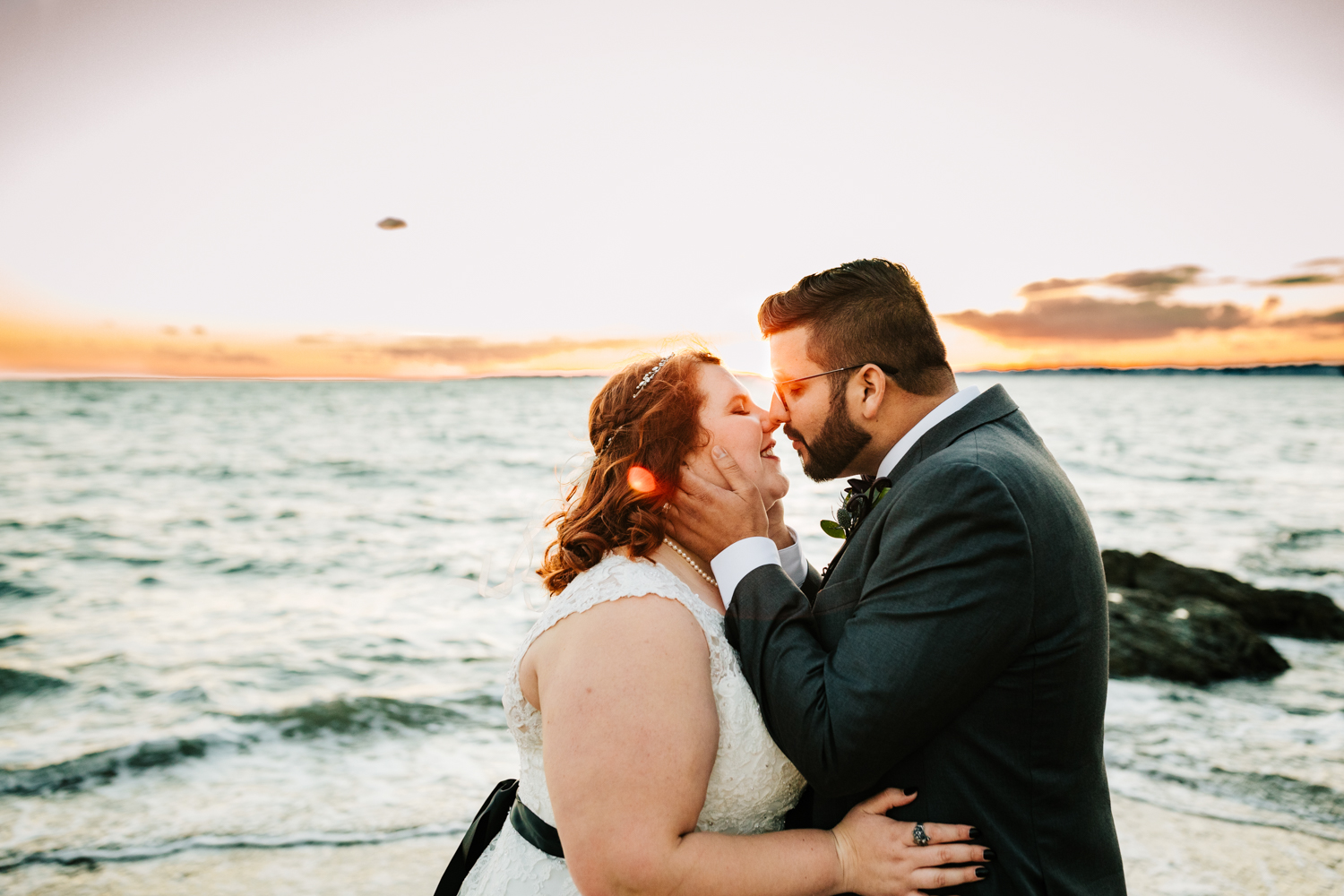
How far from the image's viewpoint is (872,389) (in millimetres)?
2855

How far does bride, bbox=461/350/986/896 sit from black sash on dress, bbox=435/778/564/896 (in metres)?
0.01

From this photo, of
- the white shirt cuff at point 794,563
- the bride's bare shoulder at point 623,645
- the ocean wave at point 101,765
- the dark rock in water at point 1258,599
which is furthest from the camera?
the dark rock in water at point 1258,599

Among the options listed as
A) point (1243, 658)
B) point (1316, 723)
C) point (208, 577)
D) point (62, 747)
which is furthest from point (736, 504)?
point (208, 577)

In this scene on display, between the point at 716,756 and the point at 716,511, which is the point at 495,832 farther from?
the point at 716,511

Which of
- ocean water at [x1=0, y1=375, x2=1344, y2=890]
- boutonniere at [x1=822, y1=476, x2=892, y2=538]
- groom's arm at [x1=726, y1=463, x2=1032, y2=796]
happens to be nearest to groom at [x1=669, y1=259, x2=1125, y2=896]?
groom's arm at [x1=726, y1=463, x2=1032, y2=796]

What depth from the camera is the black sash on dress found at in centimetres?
255

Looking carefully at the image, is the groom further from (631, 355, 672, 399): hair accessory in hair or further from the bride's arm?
(631, 355, 672, 399): hair accessory in hair

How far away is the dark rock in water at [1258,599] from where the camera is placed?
1005 cm

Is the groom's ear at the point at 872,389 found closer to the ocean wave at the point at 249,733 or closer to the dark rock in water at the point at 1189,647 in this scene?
the ocean wave at the point at 249,733

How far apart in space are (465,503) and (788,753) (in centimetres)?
1973

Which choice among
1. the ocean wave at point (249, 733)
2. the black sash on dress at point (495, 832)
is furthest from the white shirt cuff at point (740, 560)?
the ocean wave at point (249, 733)

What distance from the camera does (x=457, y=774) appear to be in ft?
21.9

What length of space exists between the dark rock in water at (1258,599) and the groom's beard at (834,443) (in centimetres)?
985

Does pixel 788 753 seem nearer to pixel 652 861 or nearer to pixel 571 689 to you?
pixel 652 861
